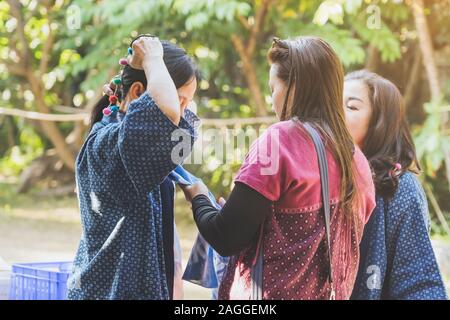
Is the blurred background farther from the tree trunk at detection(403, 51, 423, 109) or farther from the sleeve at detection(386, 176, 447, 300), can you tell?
the sleeve at detection(386, 176, 447, 300)

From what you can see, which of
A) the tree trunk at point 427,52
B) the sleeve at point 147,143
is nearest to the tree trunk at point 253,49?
the tree trunk at point 427,52

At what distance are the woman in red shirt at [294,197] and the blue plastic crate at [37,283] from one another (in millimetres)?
570

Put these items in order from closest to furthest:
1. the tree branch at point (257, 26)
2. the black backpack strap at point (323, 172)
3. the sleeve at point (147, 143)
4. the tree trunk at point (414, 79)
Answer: the sleeve at point (147, 143), the black backpack strap at point (323, 172), the tree branch at point (257, 26), the tree trunk at point (414, 79)

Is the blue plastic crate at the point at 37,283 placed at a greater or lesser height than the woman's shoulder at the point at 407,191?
lesser

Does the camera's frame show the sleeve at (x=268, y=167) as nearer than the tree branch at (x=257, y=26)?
Yes

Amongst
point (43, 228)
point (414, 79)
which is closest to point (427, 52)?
point (414, 79)

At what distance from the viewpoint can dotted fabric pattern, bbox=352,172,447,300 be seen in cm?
228

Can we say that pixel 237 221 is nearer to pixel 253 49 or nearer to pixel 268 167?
pixel 268 167

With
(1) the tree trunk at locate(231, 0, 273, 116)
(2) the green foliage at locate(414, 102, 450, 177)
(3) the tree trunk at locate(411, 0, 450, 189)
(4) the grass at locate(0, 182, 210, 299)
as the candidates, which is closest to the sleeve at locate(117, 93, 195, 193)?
(4) the grass at locate(0, 182, 210, 299)

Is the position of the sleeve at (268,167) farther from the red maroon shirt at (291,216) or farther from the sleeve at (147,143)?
the sleeve at (147,143)

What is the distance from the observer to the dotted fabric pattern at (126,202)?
1.77 metres

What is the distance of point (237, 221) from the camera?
1.81m

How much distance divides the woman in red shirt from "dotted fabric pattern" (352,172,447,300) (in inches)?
11.5

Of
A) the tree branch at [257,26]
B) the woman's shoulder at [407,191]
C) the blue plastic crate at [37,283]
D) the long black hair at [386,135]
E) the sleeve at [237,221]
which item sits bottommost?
the blue plastic crate at [37,283]
